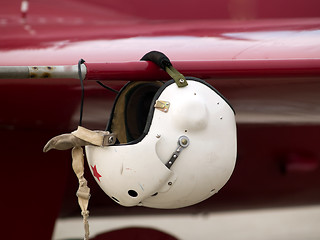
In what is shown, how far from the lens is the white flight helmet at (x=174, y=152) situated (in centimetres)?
108

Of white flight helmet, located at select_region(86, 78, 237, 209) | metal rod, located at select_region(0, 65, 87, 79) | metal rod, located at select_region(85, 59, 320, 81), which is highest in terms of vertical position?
metal rod, located at select_region(85, 59, 320, 81)

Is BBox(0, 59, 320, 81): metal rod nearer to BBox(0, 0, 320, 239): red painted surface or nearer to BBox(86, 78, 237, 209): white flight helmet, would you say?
BBox(86, 78, 237, 209): white flight helmet

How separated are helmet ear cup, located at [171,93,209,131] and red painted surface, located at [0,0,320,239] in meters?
0.32

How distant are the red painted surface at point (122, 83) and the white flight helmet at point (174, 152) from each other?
0.29 metres

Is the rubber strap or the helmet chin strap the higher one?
the rubber strap

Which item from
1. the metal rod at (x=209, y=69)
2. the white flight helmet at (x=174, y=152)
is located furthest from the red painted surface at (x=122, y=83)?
the white flight helmet at (x=174, y=152)

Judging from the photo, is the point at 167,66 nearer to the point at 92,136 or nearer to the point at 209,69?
the point at 209,69

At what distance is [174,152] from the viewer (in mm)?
1096

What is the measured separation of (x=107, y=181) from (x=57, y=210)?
50cm

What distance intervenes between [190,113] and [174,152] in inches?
3.3

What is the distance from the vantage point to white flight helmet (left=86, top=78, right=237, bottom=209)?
3.55ft

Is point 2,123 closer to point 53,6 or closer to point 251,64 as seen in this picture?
point 53,6

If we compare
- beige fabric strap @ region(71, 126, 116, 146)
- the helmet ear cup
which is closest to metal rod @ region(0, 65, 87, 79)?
beige fabric strap @ region(71, 126, 116, 146)

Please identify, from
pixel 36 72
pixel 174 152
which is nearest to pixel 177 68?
pixel 174 152
